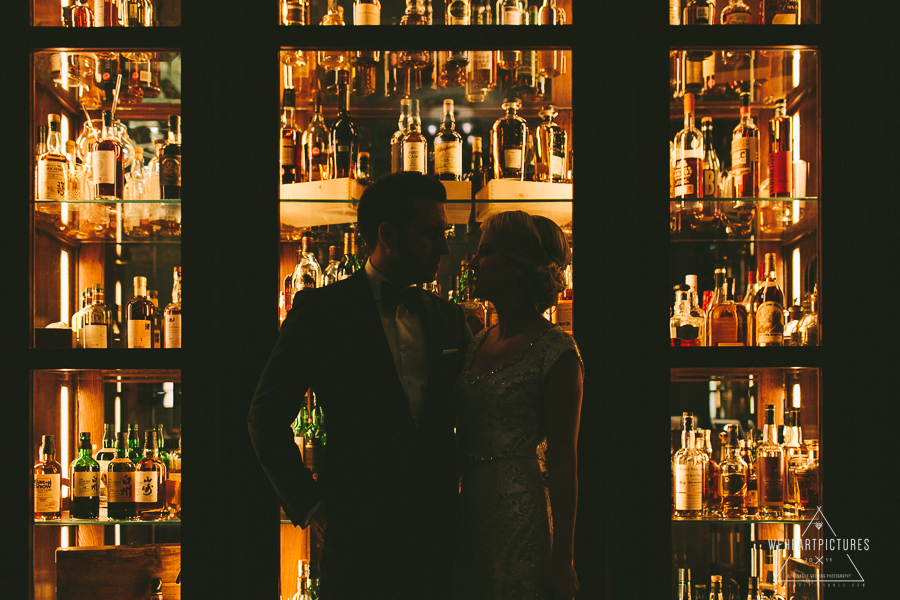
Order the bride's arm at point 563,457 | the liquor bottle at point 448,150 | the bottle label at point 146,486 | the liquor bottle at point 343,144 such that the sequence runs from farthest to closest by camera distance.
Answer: the liquor bottle at point 343,144 → the liquor bottle at point 448,150 → the bottle label at point 146,486 → the bride's arm at point 563,457

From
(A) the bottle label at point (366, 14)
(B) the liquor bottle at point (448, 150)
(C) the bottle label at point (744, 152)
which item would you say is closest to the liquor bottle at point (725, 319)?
(C) the bottle label at point (744, 152)

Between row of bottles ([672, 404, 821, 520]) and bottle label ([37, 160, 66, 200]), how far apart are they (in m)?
1.98

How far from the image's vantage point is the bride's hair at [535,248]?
158 centimetres

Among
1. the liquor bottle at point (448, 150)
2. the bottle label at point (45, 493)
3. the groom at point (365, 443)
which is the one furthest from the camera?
the liquor bottle at point (448, 150)

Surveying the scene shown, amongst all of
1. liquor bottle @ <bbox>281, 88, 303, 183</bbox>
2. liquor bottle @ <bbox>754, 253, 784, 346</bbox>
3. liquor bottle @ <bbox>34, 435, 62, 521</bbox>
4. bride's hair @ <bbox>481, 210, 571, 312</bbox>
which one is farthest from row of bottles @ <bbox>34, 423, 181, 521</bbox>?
liquor bottle @ <bbox>754, 253, 784, 346</bbox>

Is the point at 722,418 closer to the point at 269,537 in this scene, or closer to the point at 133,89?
the point at 269,537

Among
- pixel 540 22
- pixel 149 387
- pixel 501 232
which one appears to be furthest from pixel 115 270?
pixel 540 22

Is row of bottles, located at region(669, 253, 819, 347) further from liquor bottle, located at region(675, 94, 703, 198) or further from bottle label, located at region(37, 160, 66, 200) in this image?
bottle label, located at region(37, 160, 66, 200)

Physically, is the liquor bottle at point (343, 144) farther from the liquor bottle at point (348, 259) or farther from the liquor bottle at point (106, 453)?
the liquor bottle at point (106, 453)

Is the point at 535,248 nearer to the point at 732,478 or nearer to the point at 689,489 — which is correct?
the point at 689,489

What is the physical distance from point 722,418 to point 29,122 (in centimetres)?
222

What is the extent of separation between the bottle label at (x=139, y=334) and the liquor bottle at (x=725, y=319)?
1.74m

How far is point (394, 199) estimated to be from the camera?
1693mm

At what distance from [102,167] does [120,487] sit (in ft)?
3.15
